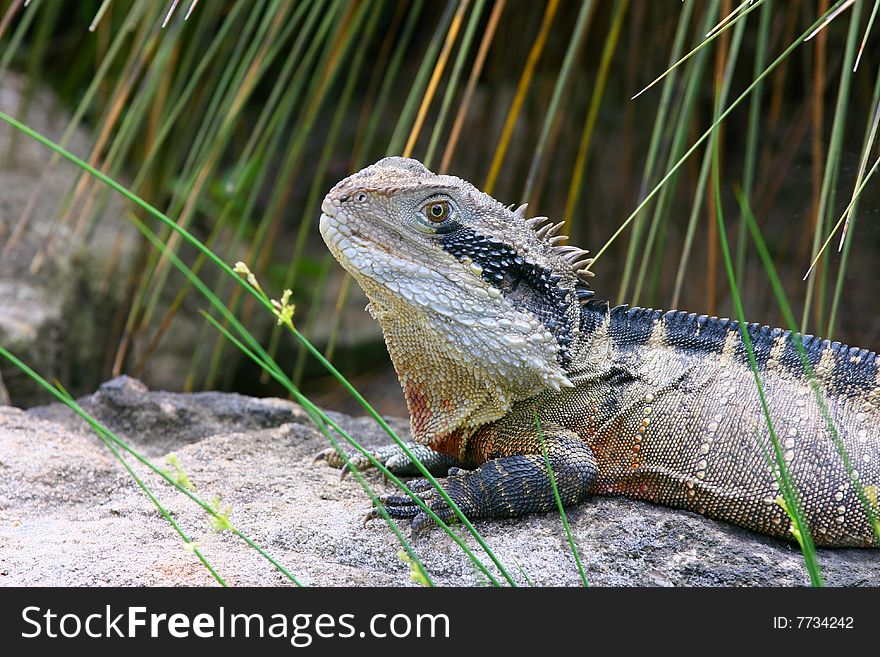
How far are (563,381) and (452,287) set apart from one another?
1.89 feet

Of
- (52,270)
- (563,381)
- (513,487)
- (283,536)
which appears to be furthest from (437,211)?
(52,270)

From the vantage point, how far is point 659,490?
12.3 ft

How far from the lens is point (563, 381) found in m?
3.73

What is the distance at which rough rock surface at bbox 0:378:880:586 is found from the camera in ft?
10.5

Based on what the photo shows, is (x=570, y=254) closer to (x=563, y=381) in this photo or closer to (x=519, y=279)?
(x=519, y=279)

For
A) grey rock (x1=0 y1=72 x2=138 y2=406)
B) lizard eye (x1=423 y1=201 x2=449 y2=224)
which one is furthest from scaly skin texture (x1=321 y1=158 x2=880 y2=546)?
grey rock (x1=0 y1=72 x2=138 y2=406)

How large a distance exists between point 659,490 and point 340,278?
5.93 meters

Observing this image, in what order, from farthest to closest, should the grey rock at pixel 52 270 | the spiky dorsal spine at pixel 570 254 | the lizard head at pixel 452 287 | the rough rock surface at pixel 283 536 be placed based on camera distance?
the grey rock at pixel 52 270
the spiky dorsal spine at pixel 570 254
the lizard head at pixel 452 287
the rough rock surface at pixel 283 536

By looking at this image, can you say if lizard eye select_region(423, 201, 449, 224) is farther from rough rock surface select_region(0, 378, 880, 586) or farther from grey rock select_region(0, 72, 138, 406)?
grey rock select_region(0, 72, 138, 406)

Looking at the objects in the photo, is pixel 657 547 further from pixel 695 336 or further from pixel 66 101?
pixel 66 101

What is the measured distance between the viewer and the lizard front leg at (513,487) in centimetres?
360

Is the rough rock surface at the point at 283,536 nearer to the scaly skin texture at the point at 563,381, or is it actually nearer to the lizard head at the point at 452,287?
the scaly skin texture at the point at 563,381

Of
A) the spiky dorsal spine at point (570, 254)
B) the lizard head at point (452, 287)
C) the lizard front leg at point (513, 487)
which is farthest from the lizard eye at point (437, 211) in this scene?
the lizard front leg at point (513, 487)
